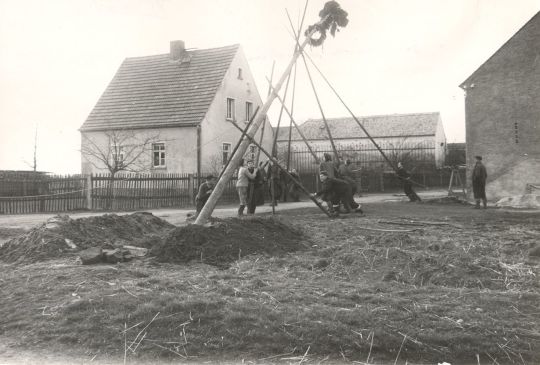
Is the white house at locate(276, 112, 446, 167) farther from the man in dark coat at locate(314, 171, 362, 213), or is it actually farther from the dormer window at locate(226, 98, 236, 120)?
the man in dark coat at locate(314, 171, 362, 213)

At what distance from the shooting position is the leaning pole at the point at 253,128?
11766 mm

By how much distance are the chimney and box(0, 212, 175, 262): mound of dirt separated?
21.2 meters

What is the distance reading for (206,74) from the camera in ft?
96.8

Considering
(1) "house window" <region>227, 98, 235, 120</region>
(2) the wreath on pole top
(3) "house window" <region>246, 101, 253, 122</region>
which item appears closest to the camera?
(2) the wreath on pole top

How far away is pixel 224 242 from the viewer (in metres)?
9.20

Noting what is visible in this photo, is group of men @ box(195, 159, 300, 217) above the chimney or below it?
below

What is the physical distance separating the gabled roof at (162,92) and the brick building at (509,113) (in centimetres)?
1323

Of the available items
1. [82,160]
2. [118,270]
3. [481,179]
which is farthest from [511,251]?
[82,160]

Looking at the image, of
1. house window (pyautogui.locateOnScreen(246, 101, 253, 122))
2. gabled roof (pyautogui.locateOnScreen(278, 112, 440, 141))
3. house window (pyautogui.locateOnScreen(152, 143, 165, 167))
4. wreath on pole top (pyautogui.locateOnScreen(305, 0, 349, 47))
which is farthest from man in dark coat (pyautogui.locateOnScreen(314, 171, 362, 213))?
gabled roof (pyautogui.locateOnScreen(278, 112, 440, 141))

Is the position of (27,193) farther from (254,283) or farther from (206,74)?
(254,283)

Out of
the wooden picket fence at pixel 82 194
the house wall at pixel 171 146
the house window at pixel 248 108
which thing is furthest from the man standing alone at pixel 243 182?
the house window at pixel 248 108

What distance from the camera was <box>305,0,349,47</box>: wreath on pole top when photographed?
15312mm

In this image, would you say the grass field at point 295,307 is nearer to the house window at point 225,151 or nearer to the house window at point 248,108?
the house window at point 225,151

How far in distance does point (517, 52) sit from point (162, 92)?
1809 cm
